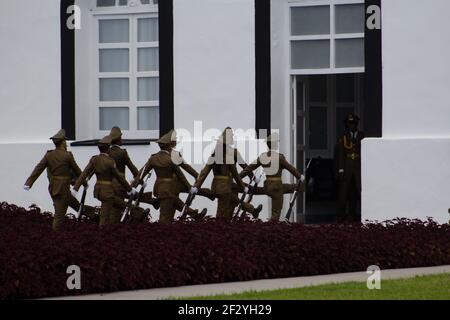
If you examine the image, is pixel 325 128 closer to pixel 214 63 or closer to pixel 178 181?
pixel 214 63

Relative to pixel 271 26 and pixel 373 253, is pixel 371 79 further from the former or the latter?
pixel 373 253

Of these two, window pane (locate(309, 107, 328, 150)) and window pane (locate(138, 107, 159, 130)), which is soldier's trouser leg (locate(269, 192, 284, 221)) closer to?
window pane (locate(138, 107, 159, 130))

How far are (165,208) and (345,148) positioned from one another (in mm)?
4178

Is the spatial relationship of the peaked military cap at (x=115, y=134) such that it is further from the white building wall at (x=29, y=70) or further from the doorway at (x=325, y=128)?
the doorway at (x=325, y=128)

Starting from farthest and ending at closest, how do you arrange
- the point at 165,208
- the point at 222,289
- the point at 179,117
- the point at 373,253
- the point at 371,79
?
the point at 179,117, the point at 371,79, the point at 165,208, the point at 373,253, the point at 222,289

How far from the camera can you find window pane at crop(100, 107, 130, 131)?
24594mm

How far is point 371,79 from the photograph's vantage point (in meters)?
21.8

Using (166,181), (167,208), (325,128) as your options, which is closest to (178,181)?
(166,181)

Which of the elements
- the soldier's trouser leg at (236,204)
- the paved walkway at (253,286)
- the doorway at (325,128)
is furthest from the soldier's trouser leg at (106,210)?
the doorway at (325,128)

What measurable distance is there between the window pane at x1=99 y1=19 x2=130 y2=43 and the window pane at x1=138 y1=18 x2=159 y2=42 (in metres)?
0.23

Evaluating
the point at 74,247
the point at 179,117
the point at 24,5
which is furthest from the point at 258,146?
the point at 74,247

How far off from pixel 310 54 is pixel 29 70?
4865 millimetres

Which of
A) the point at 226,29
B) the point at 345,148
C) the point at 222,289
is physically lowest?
the point at 222,289

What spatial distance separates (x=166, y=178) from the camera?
20438 millimetres
